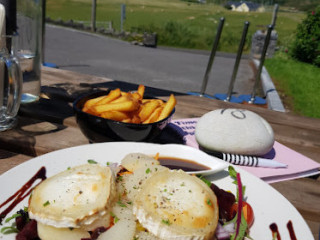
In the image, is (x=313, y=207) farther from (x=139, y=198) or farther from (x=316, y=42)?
(x=316, y=42)

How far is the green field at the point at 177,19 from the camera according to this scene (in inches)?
1073

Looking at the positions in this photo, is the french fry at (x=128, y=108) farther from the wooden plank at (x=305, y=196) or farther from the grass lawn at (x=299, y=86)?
the grass lawn at (x=299, y=86)

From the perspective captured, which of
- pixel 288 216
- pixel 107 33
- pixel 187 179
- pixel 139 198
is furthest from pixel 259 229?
pixel 107 33

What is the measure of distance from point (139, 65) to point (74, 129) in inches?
542

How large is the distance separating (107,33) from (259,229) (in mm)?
26044

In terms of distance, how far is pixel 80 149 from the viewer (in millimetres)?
1490

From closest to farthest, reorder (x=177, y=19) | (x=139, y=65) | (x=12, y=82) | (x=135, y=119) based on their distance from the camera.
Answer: (x=12, y=82) → (x=135, y=119) → (x=139, y=65) → (x=177, y=19)

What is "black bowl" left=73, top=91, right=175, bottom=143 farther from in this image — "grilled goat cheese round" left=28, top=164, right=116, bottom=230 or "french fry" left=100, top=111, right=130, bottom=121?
"grilled goat cheese round" left=28, top=164, right=116, bottom=230

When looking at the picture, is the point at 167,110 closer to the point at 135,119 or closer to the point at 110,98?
the point at 135,119

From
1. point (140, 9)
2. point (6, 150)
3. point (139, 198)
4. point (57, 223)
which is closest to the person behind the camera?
point (57, 223)

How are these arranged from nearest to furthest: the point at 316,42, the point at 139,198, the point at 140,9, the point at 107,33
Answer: the point at 139,198
the point at 316,42
the point at 107,33
the point at 140,9

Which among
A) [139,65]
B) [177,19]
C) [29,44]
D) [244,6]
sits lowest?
[139,65]

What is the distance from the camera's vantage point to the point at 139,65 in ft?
50.6

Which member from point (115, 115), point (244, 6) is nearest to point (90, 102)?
point (115, 115)
